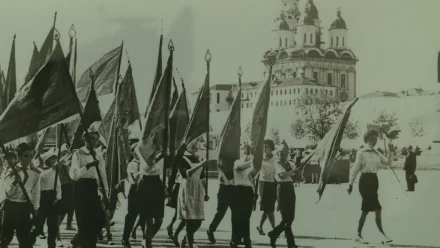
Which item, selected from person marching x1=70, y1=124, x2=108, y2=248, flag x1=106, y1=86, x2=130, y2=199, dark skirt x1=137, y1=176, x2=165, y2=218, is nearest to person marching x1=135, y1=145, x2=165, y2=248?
dark skirt x1=137, y1=176, x2=165, y2=218

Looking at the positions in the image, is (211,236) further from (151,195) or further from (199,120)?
(199,120)

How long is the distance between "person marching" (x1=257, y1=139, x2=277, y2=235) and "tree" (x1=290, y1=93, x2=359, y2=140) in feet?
0.99

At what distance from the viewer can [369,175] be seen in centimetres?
685

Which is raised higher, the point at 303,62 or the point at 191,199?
the point at 303,62

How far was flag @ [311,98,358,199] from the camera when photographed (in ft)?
22.3

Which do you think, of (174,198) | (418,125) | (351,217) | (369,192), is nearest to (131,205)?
(174,198)

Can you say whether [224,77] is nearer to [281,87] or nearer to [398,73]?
[281,87]

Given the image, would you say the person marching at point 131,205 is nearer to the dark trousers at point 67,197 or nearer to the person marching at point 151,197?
the person marching at point 151,197

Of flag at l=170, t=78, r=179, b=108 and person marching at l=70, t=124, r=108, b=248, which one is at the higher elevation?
flag at l=170, t=78, r=179, b=108

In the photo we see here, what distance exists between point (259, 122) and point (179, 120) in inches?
33.5

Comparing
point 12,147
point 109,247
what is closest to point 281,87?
point 109,247

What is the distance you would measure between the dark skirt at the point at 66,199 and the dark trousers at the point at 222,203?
1.50 meters

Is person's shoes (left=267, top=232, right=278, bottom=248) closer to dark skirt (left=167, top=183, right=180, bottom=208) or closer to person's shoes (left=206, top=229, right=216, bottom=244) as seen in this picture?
person's shoes (left=206, top=229, right=216, bottom=244)

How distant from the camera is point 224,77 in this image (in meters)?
7.18
